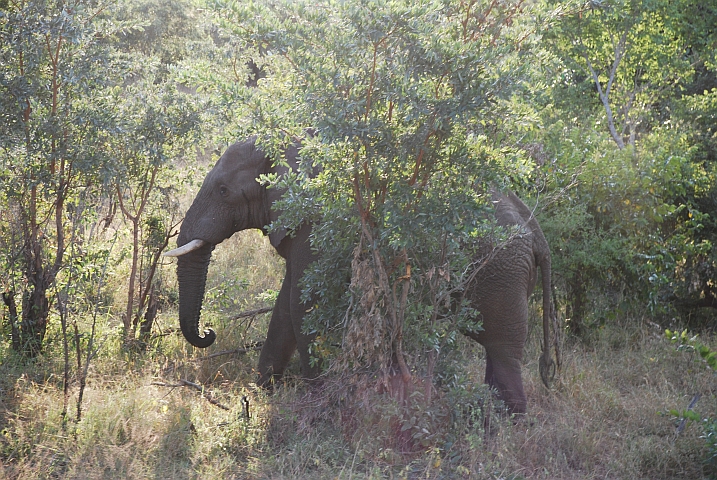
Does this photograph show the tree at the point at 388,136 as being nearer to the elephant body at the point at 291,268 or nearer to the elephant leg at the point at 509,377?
the elephant body at the point at 291,268

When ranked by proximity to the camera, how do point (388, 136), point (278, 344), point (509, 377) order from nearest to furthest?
point (388, 136) → point (509, 377) → point (278, 344)

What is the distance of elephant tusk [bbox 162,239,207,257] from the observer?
23.9 feet

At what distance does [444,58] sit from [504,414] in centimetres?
281

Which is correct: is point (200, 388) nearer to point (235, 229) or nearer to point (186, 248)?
point (186, 248)

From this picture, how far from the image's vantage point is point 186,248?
24.0 feet

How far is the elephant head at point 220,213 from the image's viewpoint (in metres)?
7.27

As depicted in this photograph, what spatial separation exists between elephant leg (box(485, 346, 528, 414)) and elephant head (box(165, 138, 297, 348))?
227 centimetres

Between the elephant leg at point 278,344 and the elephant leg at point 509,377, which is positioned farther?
the elephant leg at point 278,344

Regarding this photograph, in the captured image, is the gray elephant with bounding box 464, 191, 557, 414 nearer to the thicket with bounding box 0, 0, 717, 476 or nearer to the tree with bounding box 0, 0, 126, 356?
the thicket with bounding box 0, 0, 717, 476

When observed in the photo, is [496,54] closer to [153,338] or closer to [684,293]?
[153,338]

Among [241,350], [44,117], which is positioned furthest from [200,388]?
[44,117]

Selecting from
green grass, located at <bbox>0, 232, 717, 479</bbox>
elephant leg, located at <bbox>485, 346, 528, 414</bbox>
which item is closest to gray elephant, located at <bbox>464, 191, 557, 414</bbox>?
elephant leg, located at <bbox>485, 346, 528, 414</bbox>

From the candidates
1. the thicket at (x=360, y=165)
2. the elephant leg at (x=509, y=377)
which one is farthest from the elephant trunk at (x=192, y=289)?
the elephant leg at (x=509, y=377)

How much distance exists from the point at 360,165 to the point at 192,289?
114 inches
